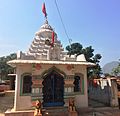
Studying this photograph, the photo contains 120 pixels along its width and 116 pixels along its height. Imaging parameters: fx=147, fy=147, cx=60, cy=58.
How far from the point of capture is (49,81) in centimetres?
1134

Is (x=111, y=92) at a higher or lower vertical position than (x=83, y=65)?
lower

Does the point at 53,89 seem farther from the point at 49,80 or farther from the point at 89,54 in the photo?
the point at 89,54

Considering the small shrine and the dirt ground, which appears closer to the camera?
the small shrine

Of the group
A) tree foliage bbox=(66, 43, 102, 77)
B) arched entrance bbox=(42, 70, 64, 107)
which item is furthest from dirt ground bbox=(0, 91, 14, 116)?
tree foliage bbox=(66, 43, 102, 77)

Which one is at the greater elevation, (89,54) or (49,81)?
(89,54)

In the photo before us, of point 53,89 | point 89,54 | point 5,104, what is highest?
point 89,54

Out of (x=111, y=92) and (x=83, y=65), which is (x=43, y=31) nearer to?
(x=83, y=65)

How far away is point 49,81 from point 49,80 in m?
0.08

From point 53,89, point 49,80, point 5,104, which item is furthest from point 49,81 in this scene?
point 5,104

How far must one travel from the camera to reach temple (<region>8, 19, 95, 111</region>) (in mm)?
10617

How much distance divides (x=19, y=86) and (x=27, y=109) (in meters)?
1.71

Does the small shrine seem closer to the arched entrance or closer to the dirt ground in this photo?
the arched entrance

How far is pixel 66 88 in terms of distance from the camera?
11.4m

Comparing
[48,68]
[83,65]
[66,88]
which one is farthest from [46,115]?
[83,65]
